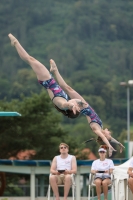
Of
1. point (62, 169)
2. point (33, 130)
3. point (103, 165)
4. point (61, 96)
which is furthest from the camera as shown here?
point (33, 130)

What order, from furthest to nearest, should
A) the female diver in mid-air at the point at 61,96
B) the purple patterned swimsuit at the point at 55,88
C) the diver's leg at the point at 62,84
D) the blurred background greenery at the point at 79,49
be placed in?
the blurred background greenery at the point at 79,49 < the diver's leg at the point at 62,84 < the purple patterned swimsuit at the point at 55,88 < the female diver in mid-air at the point at 61,96

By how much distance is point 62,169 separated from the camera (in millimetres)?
15047

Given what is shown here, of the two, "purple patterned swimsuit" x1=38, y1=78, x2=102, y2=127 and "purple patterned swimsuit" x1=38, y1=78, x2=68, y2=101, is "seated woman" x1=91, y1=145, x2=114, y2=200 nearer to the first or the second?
"purple patterned swimsuit" x1=38, y1=78, x2=102, y2=127

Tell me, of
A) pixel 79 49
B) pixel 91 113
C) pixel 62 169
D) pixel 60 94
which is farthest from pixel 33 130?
pixel 79 49

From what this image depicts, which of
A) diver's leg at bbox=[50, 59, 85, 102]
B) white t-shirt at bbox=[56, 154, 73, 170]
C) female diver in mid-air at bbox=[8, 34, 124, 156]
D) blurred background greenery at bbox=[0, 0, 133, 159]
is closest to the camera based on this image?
female diver in mid-air at bbox=[8, 34, 124, 156]

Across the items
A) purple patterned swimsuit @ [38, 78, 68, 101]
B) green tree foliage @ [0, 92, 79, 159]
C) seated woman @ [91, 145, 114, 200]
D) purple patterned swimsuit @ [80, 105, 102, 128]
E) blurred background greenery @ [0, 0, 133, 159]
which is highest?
blurred background greenery @ [0, 0, 133, 159]

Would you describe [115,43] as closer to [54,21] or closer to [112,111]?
[54,21]

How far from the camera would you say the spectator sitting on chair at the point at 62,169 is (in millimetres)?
14805

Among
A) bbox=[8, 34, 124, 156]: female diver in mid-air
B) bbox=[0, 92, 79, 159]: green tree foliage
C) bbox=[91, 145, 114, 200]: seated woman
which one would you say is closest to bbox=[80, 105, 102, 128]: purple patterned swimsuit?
bbox=[8, 34, 124, 156]: female diver in mid-air

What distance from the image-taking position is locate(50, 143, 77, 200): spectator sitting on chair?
48.6ft

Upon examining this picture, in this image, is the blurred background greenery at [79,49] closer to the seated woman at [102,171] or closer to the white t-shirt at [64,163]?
the seated woman at [102,171]

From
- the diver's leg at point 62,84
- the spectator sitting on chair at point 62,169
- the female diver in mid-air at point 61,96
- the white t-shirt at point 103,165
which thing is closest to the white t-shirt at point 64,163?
the spectator sitting on chair at point 62,169

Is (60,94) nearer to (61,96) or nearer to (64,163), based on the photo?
(61,96)

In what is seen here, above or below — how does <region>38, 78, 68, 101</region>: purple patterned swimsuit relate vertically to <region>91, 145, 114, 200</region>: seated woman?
above
